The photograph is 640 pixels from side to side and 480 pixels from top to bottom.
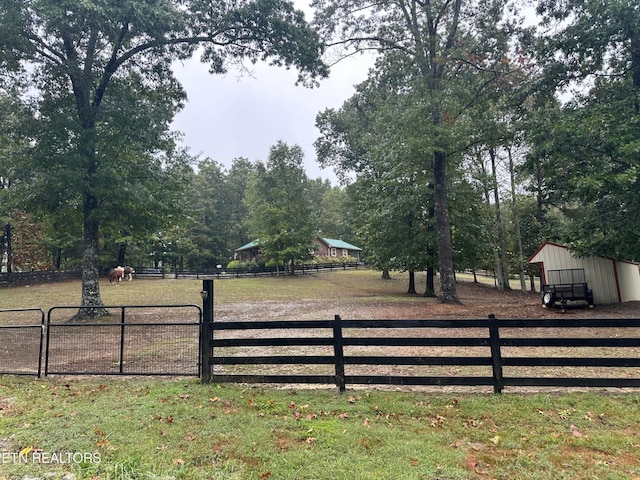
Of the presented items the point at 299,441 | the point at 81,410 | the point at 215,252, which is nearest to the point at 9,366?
the point at 81,410

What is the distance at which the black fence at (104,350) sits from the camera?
627cm

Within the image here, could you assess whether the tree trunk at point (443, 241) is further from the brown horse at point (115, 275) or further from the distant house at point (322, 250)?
the distant house at point (322, 250)

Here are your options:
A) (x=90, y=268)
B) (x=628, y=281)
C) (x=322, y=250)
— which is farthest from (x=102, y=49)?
(x=322, y=250)

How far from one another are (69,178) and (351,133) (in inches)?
878

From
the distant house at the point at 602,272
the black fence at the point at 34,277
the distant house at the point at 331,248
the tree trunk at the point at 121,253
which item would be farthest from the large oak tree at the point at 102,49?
the distant house at the point at 331,248

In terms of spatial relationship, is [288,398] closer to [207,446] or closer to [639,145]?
[207,446]

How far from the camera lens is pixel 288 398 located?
4879 mm

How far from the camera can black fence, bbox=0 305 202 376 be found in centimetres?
627

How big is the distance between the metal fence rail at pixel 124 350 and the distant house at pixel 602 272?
13174mm

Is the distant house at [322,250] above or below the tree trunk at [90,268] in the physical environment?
above

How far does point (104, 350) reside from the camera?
8031 mm

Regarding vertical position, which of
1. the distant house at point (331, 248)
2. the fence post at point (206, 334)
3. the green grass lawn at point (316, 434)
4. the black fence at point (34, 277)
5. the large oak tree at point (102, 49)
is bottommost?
the green grass lawn at point (316, 434)

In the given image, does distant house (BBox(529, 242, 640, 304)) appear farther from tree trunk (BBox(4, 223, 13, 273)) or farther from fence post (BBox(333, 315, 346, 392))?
tree trunk (BBox(4, 223, 13, 273))

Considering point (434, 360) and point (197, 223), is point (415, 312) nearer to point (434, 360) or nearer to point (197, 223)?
point (434, 360)
